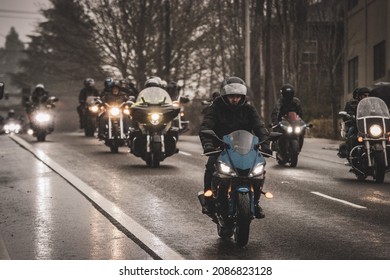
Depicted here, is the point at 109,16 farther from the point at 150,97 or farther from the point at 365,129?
the point at 365,129

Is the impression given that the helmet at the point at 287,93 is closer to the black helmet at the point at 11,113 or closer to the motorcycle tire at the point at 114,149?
the motorcycle tire at the point at 114,149

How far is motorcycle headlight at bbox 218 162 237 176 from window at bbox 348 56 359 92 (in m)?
32.2

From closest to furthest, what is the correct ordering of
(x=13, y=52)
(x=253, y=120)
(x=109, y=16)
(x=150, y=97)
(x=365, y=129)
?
(x=253, y=120) < (x=365, y=129) < (x=150, y=97) < (x=13, y=52) < (x=109, y=16)

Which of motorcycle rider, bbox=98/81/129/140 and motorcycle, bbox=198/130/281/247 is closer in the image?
motorcycle, bbox=198/130/281/247

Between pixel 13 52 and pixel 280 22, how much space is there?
37.6ft

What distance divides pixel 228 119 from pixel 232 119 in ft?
0.14

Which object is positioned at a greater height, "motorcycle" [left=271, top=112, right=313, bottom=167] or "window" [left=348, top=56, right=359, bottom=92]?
"window" [left=348, top=56, right=359, bottom=92]

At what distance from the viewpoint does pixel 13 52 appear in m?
43.4

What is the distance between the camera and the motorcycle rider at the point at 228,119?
1015 centimetres

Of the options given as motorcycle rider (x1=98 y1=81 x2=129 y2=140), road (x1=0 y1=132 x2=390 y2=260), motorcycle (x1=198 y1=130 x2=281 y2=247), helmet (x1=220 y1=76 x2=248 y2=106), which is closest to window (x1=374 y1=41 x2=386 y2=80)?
motorcycle rider (x1=98 y1=81 x2=129 y2=140)

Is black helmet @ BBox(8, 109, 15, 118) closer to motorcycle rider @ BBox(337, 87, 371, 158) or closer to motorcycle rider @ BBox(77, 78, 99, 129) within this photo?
motorcycle rider @ BBox(77, 78, 99, 129)

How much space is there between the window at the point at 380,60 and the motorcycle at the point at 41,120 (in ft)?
42.1

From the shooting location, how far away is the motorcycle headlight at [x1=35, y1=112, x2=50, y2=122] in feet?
95.1
